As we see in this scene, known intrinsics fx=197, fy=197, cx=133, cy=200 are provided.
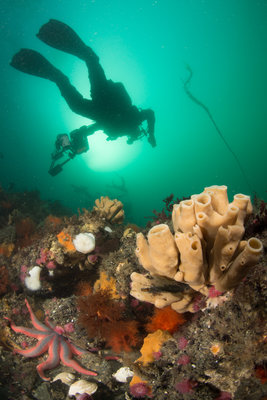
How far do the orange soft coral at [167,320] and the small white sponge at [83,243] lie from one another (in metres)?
1.85

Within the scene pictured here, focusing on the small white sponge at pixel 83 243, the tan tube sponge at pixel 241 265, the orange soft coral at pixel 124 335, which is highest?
the tan tube sponge at pixel 241 265

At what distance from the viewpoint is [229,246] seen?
155cm

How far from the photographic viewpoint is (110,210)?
5.60m

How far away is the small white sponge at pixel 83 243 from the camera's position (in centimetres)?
404

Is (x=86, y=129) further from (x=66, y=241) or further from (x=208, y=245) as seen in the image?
(x=208, y=245)

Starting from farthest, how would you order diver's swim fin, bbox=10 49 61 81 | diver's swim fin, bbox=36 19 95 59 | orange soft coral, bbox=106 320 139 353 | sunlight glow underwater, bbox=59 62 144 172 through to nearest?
sunlight glow underwater, bbox=59 62 144 172 → diver's swim fin, bbox=10 49 61 81 → diver's swim fin, bbox=36 19 95 59 → orange soft coral, bbox=106 320 139 353

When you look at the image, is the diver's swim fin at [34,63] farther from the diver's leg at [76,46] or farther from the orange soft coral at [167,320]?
the orange soft coral at [167,320]

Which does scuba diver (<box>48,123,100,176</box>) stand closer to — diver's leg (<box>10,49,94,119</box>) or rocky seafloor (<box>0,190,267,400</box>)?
diver's leg (<box>10,49,94,119</box>)

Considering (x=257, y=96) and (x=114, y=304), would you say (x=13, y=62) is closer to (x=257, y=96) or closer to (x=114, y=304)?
(x=114, y=304)

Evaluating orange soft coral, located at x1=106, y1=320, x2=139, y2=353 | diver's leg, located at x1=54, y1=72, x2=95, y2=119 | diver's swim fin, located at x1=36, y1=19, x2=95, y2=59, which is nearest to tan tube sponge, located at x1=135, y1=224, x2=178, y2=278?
orange soft coral, located at x1=106, y1=320, x2=139, y2=353

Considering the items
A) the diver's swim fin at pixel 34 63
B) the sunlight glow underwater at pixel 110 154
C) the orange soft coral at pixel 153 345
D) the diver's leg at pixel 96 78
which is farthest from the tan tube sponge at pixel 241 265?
the sunlight glow underwater at pixel 110 154

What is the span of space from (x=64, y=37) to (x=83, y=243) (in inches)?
507

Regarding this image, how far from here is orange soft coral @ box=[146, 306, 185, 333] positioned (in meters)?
2.56

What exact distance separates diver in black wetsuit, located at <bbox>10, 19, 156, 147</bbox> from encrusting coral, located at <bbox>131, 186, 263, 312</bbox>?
11.1 m
